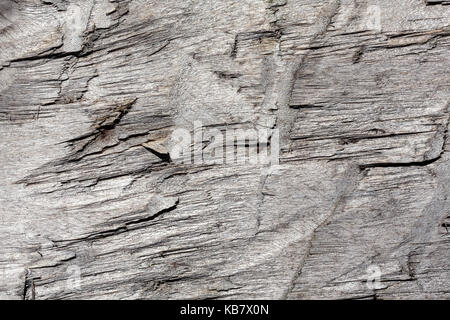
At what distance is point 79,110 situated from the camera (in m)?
1.22

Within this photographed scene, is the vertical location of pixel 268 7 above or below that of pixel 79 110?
above

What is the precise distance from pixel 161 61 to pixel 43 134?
11.9 inches

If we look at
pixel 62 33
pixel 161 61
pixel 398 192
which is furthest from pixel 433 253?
pixel 62 33

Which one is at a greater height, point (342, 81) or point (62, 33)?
point (62, 33)

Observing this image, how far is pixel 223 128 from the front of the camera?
121 centimetres

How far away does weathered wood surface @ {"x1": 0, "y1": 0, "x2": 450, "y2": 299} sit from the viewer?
47.3 inches

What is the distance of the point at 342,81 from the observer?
121 cm

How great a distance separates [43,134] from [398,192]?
782 millimetres

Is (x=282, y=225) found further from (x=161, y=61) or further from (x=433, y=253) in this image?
(x=161, y=61)

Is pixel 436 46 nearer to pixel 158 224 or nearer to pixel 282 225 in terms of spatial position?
pixel 282 225

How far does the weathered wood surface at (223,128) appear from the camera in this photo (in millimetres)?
1202

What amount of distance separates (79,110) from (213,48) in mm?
319

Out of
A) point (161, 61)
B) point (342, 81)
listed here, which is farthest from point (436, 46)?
point (161, 61)
